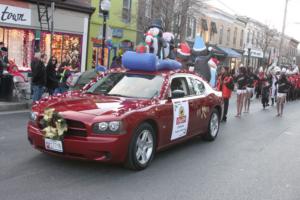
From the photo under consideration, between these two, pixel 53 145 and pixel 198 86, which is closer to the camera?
pixel 53 145

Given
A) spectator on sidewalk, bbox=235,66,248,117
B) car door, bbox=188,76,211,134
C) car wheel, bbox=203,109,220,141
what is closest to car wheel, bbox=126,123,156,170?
car door, bbox=188,76,211,134

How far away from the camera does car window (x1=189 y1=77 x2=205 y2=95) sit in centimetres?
794

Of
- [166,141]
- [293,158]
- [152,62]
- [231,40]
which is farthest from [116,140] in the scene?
[231,40]

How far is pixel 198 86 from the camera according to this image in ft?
26.8

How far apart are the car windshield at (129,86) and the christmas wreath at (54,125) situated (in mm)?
1353

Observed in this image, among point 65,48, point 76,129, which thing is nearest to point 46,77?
point 76,129

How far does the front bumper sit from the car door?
2376 mm

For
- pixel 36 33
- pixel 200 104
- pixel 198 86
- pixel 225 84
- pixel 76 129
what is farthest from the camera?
pixel 36 33

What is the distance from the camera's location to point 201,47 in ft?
44.0

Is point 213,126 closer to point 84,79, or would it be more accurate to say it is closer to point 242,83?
point 84,79

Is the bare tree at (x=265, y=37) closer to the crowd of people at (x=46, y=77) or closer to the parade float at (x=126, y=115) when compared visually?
the crowd of people at (x=46, y=77)

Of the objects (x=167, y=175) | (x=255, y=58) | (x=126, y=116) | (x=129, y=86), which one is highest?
(x=255, y=58)

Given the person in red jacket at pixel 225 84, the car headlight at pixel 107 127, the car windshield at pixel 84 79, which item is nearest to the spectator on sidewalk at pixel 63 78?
the car windshield at pixel 84 79

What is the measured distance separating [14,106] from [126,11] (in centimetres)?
1498
